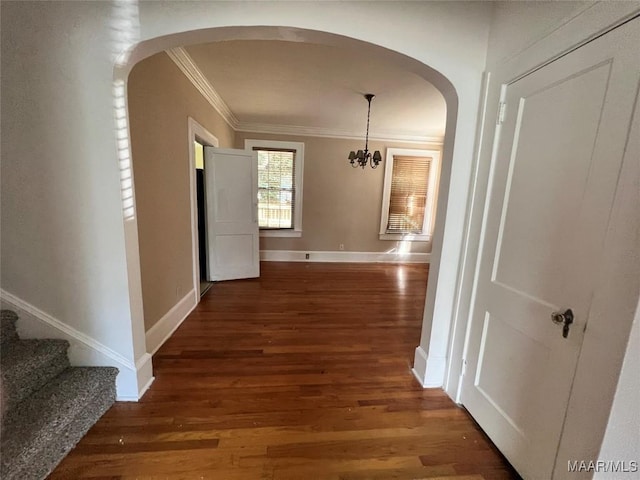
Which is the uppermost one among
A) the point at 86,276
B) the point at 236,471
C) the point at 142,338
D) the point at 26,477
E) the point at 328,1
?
the point at 328,1

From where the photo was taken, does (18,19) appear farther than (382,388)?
No

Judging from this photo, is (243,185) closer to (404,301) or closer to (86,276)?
(86,276)

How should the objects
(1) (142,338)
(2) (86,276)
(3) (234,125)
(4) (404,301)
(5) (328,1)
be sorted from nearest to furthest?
(5) (328,1), (2) (86,276), (1) (142,338), (4) (404,301), (3) (234,125)

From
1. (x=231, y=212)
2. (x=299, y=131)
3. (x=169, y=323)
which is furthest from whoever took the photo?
(x=299, y=131)

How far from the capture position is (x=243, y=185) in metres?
3.68

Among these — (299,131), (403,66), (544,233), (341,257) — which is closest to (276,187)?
(299,131)

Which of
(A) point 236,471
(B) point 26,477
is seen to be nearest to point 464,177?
(A) point 236,471

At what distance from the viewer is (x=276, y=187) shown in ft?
16.0

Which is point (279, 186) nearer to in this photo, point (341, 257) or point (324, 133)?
point (324, 133)

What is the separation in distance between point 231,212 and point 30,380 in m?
2.63

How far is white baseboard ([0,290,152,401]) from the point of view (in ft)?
4.80

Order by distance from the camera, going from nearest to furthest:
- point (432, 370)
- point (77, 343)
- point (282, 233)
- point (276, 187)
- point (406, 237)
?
point (77, 343) < point (432, 370) < point (276, 187) < point (282, 233) < point (406, 237)

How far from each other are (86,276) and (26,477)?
0.88 m

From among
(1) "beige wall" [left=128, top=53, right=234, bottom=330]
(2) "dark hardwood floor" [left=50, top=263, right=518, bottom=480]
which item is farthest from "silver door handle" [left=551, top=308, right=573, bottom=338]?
(1) "beige wall" [left=128, top=53, right=234, bottom=330]
